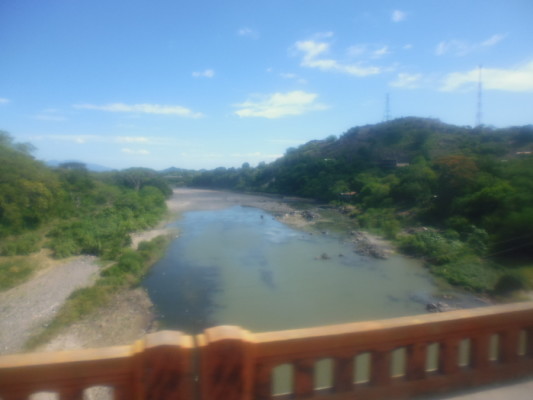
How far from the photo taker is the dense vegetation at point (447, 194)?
14742mm

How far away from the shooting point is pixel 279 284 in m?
15.6

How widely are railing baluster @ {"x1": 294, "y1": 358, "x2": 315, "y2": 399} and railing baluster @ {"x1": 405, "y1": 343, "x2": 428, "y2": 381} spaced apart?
2.35 feet

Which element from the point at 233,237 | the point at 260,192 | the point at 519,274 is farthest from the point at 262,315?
the point at 260,192

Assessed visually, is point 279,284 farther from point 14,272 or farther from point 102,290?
point 14,272

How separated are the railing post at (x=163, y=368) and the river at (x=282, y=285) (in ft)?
33.2

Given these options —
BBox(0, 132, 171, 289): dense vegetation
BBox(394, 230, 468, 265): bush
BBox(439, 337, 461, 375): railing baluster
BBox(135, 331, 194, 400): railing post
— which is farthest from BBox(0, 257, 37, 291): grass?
BBox(394, 230, 468, 265): bush

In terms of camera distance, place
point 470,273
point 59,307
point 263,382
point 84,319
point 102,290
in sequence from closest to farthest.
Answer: point 263,382 → point 84,319 → point 59,307 → point 102,290 → point 470,273

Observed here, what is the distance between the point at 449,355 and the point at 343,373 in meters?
0.81

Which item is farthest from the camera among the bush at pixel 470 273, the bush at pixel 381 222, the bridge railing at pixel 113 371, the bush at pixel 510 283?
the bush at pixel 381 222

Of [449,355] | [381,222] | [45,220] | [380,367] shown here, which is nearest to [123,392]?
[380,367]

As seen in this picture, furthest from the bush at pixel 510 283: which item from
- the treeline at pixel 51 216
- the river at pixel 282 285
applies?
the treeline at pixel 51 216

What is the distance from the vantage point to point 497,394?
8.17ft

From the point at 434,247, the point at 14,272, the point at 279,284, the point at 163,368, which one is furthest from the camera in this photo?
the point at 434,247

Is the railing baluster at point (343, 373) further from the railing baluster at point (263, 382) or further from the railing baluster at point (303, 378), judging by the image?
the railing baluster at point (263, 382)
